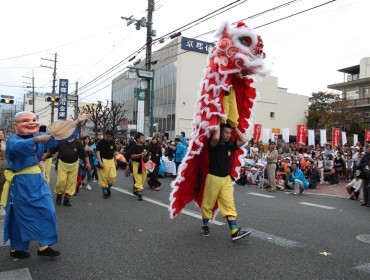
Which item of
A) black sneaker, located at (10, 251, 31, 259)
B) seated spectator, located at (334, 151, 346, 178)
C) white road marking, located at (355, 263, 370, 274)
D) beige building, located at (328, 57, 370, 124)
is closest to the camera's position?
white road marking, located at (355, 263, 370, 274)

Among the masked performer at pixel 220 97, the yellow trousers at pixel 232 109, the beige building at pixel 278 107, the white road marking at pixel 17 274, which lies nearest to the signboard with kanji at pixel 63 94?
the beige building at pixel 278 107

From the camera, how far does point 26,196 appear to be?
4094mm

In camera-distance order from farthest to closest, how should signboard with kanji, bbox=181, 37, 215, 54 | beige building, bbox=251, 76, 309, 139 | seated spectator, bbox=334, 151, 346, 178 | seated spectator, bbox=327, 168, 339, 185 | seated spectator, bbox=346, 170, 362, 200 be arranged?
beige building, bbox=251, 76, 309, 139, signboard with kanji, bbox=181, 37, 215, 54, seated spectator, bbox=334, 151, 346, 178, seated spectator, bbox=327, 168, 339, 185, seated spectator, bbox=346, 170, 362, 200

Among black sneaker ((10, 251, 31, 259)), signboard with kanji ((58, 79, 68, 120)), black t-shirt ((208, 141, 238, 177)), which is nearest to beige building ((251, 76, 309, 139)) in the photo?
signboard with kanji ((58, 79, 68, 120))

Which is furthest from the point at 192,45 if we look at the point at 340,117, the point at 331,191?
the point at 340,117

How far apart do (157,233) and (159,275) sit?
67.1 inches

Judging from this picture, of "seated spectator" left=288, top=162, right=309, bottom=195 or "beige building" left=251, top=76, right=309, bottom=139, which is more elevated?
"beige building" left=251, top=76, right=309, bottom=139

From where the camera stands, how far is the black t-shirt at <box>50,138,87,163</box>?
25.9 feet

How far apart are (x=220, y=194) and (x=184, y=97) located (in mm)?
28307

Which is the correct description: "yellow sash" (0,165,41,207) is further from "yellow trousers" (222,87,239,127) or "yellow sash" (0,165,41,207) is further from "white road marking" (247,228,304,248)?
"white road marking" (247,228,304,248)

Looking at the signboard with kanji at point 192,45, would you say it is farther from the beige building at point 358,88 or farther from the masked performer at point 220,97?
the beige building at point 358,88

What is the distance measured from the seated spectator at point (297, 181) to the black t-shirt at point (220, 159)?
6.91 m

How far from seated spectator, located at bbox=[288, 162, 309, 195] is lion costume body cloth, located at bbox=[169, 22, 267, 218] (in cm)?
659

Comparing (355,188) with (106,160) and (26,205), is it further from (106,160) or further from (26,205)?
(26,205)
